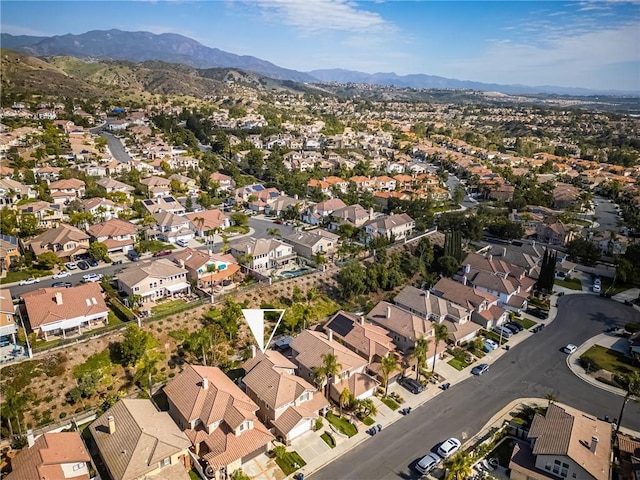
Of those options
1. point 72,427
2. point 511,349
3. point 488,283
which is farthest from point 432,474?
point 488,283

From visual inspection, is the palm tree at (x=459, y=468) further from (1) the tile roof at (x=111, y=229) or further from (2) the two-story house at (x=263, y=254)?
(1) the tile roof at (x=111, y=229)

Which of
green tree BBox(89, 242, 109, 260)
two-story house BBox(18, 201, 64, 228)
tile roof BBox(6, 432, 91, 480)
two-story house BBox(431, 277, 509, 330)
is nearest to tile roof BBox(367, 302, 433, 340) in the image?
two-story house BBox(431, 277, 509, 330)

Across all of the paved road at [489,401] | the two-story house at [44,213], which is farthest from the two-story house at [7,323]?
the two-story house at [44,213]

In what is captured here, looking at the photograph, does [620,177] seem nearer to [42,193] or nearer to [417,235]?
[417,235]

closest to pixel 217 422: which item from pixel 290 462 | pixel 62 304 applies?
pixel 290 462

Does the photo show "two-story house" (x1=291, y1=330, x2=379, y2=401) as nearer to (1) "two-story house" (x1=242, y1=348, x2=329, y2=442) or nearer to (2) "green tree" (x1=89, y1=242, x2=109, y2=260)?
(1) "two-story house" (x1=242, y1=348, x2=329, y2=442)

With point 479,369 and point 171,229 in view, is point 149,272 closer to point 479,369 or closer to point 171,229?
point 171,229
